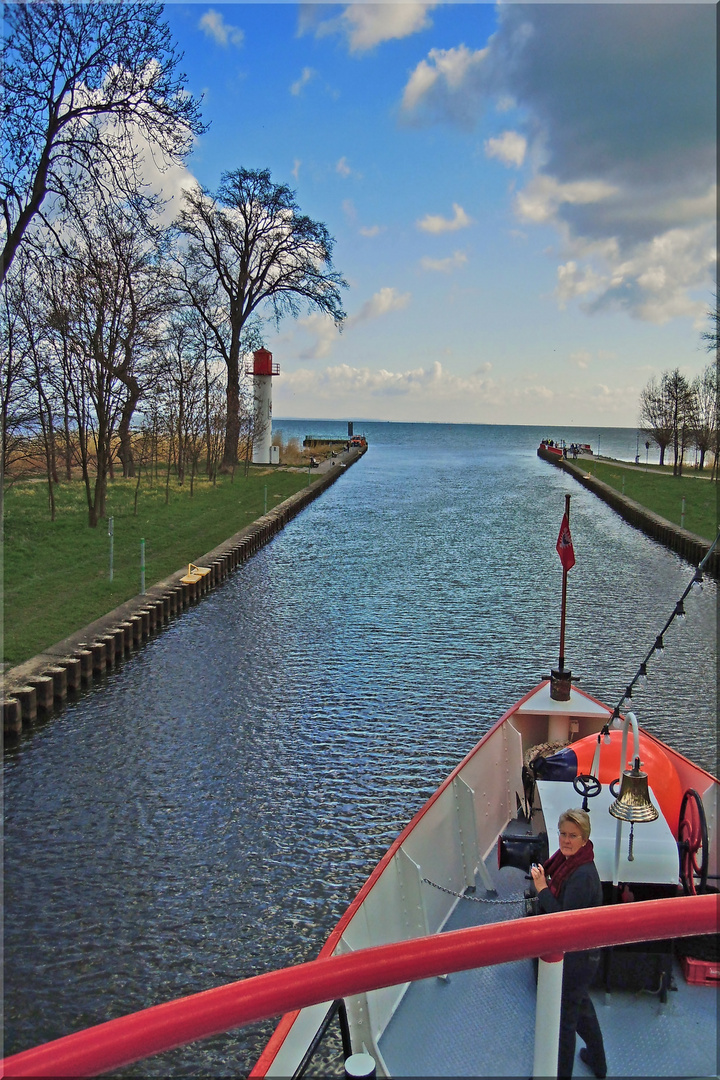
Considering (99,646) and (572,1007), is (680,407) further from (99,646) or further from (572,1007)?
(572,1007)

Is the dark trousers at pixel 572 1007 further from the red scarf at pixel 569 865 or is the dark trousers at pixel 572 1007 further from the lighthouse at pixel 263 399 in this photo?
the lighthouse at pixel 263 399

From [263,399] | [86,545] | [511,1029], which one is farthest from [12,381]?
[263,399]

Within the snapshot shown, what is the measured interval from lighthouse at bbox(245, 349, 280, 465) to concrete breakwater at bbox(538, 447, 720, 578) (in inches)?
951

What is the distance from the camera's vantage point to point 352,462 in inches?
3406

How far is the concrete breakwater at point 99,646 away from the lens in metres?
13.6

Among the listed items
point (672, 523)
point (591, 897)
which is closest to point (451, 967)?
point (591, 897)

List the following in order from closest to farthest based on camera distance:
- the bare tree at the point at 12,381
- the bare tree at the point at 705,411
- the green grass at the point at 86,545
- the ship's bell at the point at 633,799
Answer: the ship's bell at the point at 633,799
the green grass at the point at 86,545
the bare tree at the point at 12,381
the bare tree at the point at 705,411

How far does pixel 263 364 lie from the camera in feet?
224

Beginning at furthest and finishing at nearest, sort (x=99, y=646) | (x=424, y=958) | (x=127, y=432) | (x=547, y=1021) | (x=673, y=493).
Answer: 1. (x=673, y=493)
2. (x=127, y=432)
3. (x=99, y=646)
4. (x=547, y=1021)
5. (x=424, y=958)

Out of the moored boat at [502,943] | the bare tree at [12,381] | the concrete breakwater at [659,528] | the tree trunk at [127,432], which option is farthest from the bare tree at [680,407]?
the moored boat at [502,943]


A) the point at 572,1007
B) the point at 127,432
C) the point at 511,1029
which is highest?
the point at 127,432

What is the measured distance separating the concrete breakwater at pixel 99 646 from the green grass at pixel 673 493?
18263 millimetres

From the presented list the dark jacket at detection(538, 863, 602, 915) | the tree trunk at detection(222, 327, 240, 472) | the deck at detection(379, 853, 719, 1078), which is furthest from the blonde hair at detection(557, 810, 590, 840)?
the tree trunk at detection(222, 327, 240, 472)

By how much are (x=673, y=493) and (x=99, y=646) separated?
133 feet
